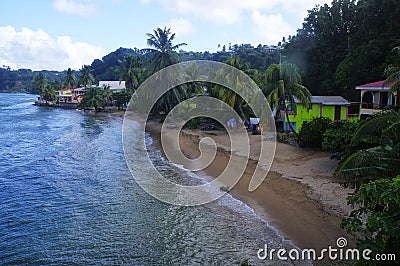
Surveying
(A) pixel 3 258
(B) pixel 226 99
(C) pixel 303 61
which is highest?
(C) pixel 303 61

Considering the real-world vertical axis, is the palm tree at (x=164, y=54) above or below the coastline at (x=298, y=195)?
above

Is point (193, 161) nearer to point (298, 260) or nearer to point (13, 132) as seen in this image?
point (298, 260)

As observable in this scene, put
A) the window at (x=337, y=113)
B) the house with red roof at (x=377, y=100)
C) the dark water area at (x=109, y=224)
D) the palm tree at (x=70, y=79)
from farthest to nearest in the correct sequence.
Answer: the palm tree at (x=70, y=79) < the window at (x=337, y=113) < the house with red roof at (x=377, y=100) < the dark water area at (x=109, y=224)

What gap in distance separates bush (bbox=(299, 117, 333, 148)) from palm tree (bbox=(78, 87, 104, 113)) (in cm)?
5072

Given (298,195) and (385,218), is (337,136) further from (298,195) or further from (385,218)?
(385,218)

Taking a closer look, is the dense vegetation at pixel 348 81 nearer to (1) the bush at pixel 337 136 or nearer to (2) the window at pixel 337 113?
(1) the bush at pixel 337 136

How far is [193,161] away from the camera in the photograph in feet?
75.7

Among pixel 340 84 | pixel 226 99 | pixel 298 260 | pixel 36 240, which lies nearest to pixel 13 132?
pixel 226 99

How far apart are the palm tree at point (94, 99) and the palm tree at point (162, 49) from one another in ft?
93.7

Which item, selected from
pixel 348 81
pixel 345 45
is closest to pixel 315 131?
pixel 348 81

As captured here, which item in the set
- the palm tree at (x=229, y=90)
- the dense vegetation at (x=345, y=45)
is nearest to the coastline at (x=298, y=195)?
the palm tree at (x=229, y=90)

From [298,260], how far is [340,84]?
27.5 metres

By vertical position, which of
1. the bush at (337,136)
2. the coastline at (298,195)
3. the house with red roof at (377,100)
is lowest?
the coastline at (298,195)

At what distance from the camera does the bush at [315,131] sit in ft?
69.7
